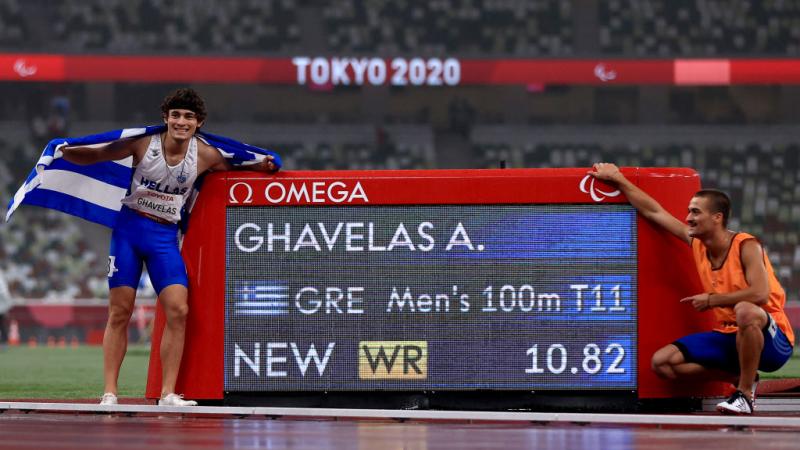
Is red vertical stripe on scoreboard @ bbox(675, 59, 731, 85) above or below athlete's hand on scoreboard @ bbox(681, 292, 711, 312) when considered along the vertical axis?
above

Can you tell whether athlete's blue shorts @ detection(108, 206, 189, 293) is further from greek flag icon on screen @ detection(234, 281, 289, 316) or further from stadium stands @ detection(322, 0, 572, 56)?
stadium stands @ detection(322, 0, 572, 56)

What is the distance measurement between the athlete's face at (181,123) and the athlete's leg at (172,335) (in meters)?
0.77

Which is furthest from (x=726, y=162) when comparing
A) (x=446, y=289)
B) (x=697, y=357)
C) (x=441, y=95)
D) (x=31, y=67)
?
(x=446, y=289)

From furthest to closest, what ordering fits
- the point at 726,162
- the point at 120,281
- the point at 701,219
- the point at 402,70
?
the point at 726,162, the point at 402,70, the point at 120,281, the point at 701,219

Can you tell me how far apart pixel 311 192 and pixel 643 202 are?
1.62 metres

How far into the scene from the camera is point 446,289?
21.7 feet

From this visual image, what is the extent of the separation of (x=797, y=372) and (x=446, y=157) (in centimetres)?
1892

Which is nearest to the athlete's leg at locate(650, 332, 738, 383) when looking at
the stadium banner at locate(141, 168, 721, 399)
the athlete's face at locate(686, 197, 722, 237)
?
the stadium banner at locate(141, 168, 721, 399)

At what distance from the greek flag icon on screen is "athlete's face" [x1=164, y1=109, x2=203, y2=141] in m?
0.82

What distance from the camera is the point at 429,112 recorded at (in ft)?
108

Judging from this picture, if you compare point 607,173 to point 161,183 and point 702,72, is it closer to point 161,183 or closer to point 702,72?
point 161,183

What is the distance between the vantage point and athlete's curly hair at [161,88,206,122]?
22.5 ft

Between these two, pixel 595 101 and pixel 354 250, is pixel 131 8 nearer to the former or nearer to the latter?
pixel 595 101

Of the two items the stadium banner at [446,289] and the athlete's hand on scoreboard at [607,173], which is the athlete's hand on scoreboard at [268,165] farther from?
the athlete's hand on scoreboard at [607,173]
